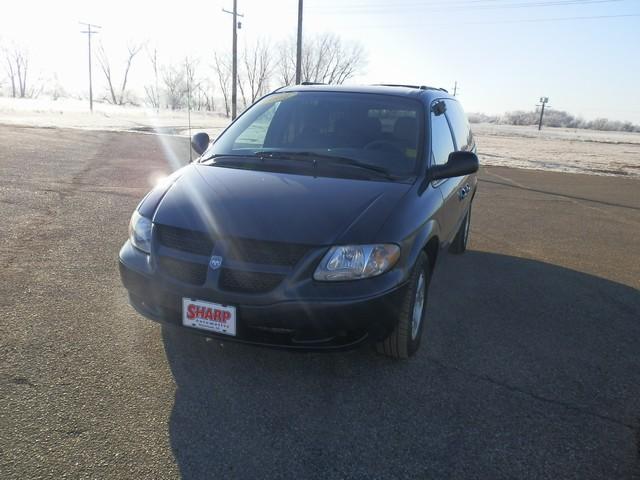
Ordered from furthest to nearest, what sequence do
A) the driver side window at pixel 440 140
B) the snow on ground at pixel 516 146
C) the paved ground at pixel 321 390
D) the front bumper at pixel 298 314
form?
Answer: the snow on ground at pixel 516 146 → the driver side window at pixel 440 140 → the front bumper at pixel 298 314 → the paved ground at pixel 321 390

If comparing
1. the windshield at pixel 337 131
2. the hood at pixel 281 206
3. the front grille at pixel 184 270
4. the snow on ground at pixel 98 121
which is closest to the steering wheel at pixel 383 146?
the windshield at pixel 337 131

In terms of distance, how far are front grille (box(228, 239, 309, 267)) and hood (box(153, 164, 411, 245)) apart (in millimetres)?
34

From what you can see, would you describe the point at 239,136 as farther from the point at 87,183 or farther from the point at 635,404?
the point at 87,183

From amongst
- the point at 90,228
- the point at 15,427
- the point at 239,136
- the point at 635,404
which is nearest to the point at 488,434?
the point at 635,404

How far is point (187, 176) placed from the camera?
11.2 feet

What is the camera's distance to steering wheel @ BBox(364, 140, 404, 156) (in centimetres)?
370

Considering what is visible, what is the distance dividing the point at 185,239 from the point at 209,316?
45 centimetres

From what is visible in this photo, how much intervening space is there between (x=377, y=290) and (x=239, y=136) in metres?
2.03

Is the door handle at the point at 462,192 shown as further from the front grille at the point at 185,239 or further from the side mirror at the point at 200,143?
the front grille at the point at 185,239

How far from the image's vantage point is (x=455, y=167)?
3549mm

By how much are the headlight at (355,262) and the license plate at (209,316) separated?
1.66ft

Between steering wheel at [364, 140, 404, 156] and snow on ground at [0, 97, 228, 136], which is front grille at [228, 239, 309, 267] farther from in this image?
snow on ground at [0, 97, 228, 136]

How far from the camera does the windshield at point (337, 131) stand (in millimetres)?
3645

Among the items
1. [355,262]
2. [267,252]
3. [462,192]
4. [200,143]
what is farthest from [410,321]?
[200,143]
